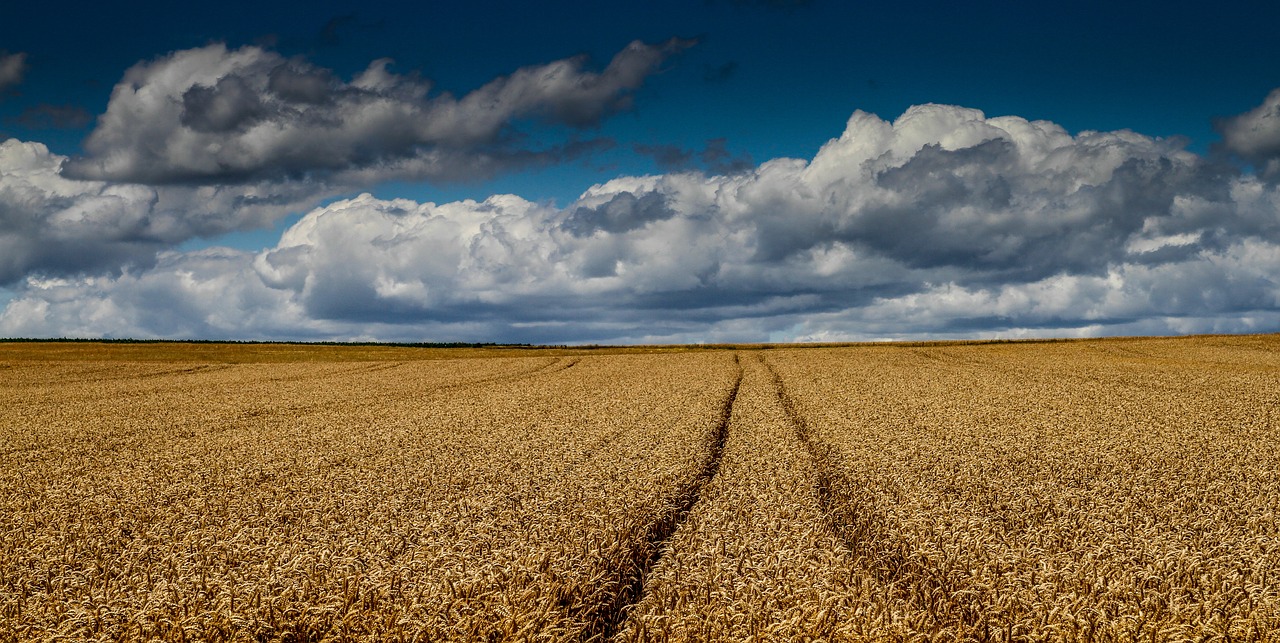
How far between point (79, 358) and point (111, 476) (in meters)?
54.6

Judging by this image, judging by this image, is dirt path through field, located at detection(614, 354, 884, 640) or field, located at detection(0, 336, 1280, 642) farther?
field, located at detection(0, 336, 1280, 642)

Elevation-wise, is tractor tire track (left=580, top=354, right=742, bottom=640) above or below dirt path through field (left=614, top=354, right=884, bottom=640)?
below

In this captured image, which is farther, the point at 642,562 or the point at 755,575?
the point at 642,562

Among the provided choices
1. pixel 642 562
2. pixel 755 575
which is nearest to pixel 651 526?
pixel 642 562

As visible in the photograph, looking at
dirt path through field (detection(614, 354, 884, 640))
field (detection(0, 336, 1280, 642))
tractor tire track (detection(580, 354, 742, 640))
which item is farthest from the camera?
tractor tire track (detection(580, 354, 742, 640))

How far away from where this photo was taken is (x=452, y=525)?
7.90m

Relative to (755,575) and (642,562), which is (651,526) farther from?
(755,575)

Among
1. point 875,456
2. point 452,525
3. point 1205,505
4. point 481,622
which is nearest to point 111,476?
point 452,525

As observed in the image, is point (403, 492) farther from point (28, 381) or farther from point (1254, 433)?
point (28, 381)

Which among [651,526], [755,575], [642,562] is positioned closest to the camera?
[755,575]

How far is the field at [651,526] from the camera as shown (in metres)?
5.55

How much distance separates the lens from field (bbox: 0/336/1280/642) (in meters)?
5.55

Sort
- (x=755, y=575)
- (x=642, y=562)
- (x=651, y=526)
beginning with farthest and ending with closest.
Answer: (x=651, y=526) → (x=642, y=562) → (x=755, y=575)

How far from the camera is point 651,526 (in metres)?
7.97
